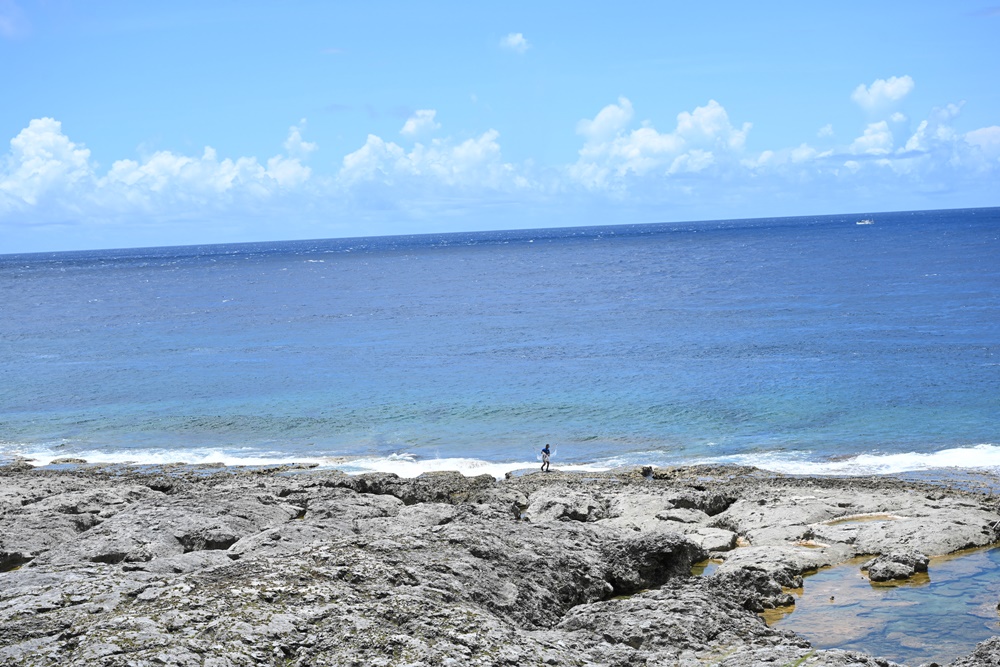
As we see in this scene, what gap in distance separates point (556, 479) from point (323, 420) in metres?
16.7

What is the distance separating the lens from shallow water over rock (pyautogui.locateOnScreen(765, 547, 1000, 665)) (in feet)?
59.6

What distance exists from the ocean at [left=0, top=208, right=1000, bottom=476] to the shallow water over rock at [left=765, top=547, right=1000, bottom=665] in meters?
13.0

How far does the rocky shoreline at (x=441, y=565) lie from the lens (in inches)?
508

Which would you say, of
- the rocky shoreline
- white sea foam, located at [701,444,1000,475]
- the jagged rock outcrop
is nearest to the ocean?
white sea foam, located at [701,444,1000,475]

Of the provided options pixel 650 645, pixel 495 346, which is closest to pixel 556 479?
pixel 650 645

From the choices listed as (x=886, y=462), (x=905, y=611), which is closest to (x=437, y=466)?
(x=886, y=462)

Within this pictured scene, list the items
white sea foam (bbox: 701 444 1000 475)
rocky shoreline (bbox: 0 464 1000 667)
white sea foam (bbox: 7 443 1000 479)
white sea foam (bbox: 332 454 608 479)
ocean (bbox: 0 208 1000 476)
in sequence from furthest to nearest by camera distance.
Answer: ocean (bbox: 0 208 1000 476) < white sea foam (bbox: 332 454 608 479) < white sea foam (bbox: 7 443 1000 479) < white sea foam (bbox: 701 444 1000 475) < rocky shoreline (bbox: 0 464 1000 667)

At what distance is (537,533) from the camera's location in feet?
63.4

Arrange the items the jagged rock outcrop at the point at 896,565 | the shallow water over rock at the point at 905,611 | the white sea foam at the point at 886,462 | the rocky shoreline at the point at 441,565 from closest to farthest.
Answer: the rocky shoreline at the point at 441,565
the shallow water over rock at the point at 905,611
the jagged rock outcrop at the point at 896,565
the white sea foam at the point at 886,462

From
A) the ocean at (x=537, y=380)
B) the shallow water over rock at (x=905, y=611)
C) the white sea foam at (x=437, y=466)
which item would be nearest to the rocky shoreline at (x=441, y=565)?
the shallow water over rock at (x=905, y=611)

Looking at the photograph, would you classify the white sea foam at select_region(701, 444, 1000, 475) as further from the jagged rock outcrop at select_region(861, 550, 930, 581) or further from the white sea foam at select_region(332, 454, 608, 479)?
the jagged rock outcrop at select_region(861, 550, 930, 581)

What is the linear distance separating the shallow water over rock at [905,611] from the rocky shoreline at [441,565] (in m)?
0.54

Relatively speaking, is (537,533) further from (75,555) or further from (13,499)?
(13,499)

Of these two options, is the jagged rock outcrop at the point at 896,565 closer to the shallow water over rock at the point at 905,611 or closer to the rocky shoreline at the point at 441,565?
the rocky shoreline at the point at 441,565
